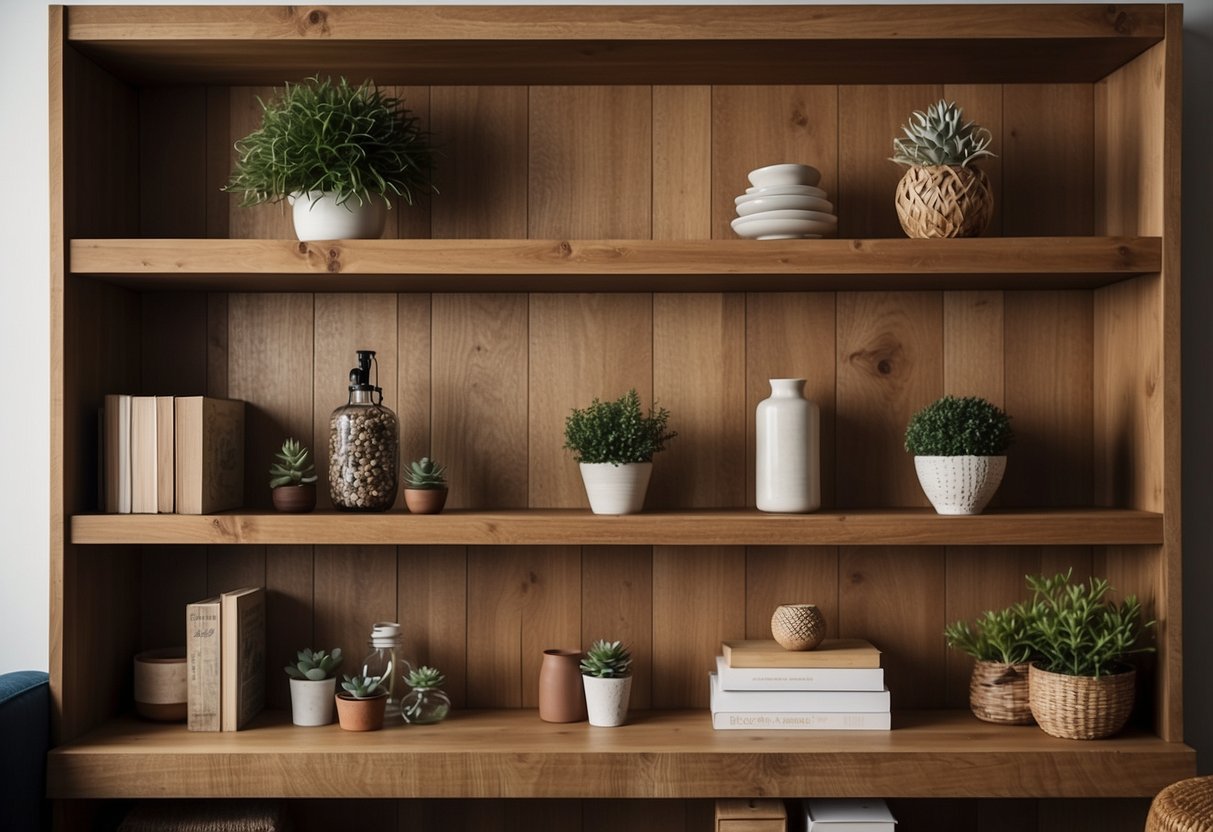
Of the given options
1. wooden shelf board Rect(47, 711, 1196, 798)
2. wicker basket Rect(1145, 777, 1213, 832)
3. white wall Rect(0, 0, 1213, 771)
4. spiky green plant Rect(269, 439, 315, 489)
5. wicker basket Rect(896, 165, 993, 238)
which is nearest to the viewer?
wicker basket Rect(1145, 777, 1213, 832)

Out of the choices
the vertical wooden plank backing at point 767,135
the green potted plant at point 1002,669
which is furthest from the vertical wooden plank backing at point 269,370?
the green potted plant at point 1002,669

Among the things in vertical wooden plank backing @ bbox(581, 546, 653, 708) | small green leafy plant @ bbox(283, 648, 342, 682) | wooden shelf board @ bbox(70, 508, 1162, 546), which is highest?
wooden shelf board @ bbox(70, 508, 1162, 546)

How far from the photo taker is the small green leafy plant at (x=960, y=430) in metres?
1.91

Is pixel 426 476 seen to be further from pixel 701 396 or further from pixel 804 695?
pixel 804 695

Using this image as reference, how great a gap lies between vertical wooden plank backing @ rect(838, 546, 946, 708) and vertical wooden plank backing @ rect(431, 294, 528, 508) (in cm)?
70

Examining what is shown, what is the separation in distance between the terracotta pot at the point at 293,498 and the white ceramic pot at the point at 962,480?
117 centimetres

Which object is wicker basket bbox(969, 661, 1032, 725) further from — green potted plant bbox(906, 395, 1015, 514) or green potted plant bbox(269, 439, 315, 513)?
green potted plant bbox(269, 439, 315, 513)

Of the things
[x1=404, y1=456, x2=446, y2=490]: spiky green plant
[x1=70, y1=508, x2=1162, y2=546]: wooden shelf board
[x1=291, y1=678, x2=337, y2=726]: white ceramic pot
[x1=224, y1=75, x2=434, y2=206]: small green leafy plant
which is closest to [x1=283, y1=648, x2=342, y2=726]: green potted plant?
[x1=291, y1=678, x2=337, y2=726]: white ceramic pot

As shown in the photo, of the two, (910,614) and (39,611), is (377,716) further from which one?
(910,614)

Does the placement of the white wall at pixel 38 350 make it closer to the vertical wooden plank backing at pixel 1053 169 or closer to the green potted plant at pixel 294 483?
the vertical wooden plank backing at pixel 1053 169

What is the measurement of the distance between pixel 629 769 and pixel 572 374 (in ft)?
2.57

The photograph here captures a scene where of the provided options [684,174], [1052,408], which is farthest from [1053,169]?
[684,174]

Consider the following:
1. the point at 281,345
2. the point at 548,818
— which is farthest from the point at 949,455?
the point at 281,345

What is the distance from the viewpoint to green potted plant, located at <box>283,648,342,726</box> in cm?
198
